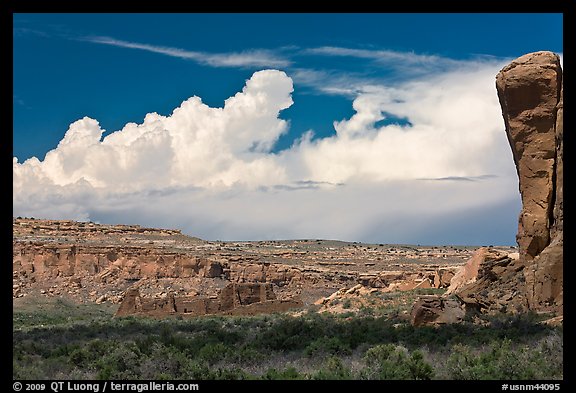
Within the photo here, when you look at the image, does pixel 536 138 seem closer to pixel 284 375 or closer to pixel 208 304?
pixel 284 375

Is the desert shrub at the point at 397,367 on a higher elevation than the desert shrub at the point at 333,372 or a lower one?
higher

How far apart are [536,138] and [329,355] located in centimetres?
1580

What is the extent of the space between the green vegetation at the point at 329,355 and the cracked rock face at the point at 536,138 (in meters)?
6.53

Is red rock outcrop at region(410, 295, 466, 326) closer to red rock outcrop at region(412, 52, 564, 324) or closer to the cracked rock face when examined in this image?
red rock outcrop at region(412, 52, 564, 324)

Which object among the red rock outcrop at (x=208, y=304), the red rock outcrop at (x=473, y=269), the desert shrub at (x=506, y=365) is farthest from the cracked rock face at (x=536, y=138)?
the red rock outcrop at (x=208, y=304)

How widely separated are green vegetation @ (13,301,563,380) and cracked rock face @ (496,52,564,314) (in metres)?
6.53

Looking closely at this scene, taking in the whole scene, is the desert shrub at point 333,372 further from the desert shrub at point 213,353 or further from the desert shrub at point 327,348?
the desert shrub at point 213,353

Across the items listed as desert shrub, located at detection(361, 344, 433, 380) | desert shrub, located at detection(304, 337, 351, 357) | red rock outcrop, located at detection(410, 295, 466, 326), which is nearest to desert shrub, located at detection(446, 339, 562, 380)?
desert shrub, located at detection(361, 344, 433, 380)

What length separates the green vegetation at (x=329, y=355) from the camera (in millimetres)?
12609

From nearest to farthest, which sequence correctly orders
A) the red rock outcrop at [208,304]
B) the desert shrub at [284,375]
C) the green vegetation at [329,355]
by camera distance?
the desert shrub at [284,375]
the green vegetation at [329,355]
the red rock outcrop at [208,304]

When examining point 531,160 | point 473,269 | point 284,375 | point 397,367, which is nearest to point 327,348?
point 397,367

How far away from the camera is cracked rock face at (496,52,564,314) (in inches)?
1016
